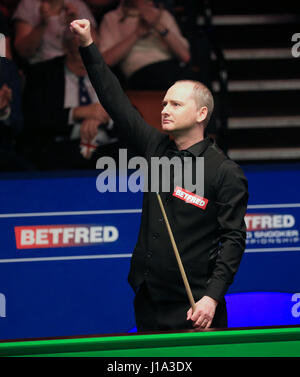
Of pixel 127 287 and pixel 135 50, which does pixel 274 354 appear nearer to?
pixel 127 287

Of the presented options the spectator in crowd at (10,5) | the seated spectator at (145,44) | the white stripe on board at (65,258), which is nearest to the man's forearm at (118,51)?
the seated spectator at (145,44)

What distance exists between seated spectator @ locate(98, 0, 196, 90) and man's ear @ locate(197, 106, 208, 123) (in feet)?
8.91

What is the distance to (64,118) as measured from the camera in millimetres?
4945

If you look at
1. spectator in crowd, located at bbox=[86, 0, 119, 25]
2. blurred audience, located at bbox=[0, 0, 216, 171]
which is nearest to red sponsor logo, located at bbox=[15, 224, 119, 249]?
blurred audience, located at bbox=[0, 0, 216, 171]

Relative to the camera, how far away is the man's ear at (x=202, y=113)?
2.59 meters

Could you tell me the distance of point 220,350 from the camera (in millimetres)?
1915

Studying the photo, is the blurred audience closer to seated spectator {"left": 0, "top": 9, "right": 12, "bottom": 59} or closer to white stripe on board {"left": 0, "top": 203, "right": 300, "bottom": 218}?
seated spectator {"left": 0, "top": 9, "right": 12, "bottom": 59}

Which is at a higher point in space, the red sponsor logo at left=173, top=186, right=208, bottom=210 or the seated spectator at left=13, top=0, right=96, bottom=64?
the seated spectator at left=13, top=0, right=96, bottom=64

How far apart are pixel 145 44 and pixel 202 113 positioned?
3027mm

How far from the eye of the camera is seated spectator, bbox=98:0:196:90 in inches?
209

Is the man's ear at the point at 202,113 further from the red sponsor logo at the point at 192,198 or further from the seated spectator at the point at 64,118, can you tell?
the seated spectator at the point at 64,118

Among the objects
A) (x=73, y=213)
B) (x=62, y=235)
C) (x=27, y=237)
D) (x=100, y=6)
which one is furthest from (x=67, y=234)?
(x=100, y=6)

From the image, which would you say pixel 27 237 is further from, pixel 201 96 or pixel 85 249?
pixel 201 96

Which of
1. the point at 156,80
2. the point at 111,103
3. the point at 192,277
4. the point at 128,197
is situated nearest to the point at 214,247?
the point at 192,277
